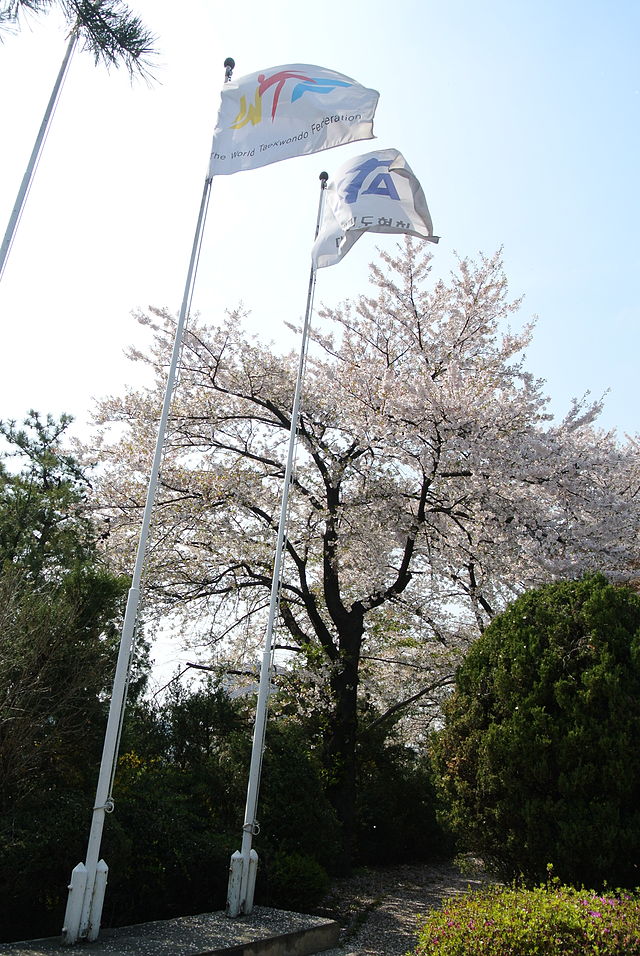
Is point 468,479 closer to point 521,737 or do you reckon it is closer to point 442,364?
point 442,364

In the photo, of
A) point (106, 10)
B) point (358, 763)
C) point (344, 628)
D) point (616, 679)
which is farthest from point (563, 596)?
point (106, 10)

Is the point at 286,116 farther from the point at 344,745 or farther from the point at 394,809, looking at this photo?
the point at 394,809

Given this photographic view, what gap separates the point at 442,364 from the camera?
1039 cm

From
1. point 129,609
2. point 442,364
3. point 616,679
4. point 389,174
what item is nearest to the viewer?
point 129,609

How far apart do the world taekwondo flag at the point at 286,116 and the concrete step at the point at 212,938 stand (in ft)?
22.0

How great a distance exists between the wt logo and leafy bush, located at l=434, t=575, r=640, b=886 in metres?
4.70

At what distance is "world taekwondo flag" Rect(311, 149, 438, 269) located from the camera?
24.9 ft

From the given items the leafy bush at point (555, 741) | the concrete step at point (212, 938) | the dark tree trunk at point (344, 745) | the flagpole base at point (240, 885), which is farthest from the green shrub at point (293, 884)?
the dark tree trunk at point (344, 745)

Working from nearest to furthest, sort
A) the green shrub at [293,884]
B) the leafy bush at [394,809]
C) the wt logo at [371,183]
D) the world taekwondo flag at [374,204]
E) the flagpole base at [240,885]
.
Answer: the flagpole base at [240,885], the green shrub at [293,884], the world taekwondo flag at [374,204], the wt logo at [371,183], the leafy bush at [394,809]

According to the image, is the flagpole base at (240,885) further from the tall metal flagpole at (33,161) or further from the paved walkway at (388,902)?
the tall metal flagpole at (33,161)

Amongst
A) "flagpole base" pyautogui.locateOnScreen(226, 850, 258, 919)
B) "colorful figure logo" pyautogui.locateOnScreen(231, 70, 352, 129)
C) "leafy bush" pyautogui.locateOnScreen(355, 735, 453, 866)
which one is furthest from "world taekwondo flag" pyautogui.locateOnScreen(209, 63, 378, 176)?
"leafy bush" pyautogui.locateOnScreen(355, 735, 453, 866)

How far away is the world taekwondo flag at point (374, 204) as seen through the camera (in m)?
7.58

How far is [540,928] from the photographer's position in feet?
13.5

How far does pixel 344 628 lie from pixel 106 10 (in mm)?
7859
